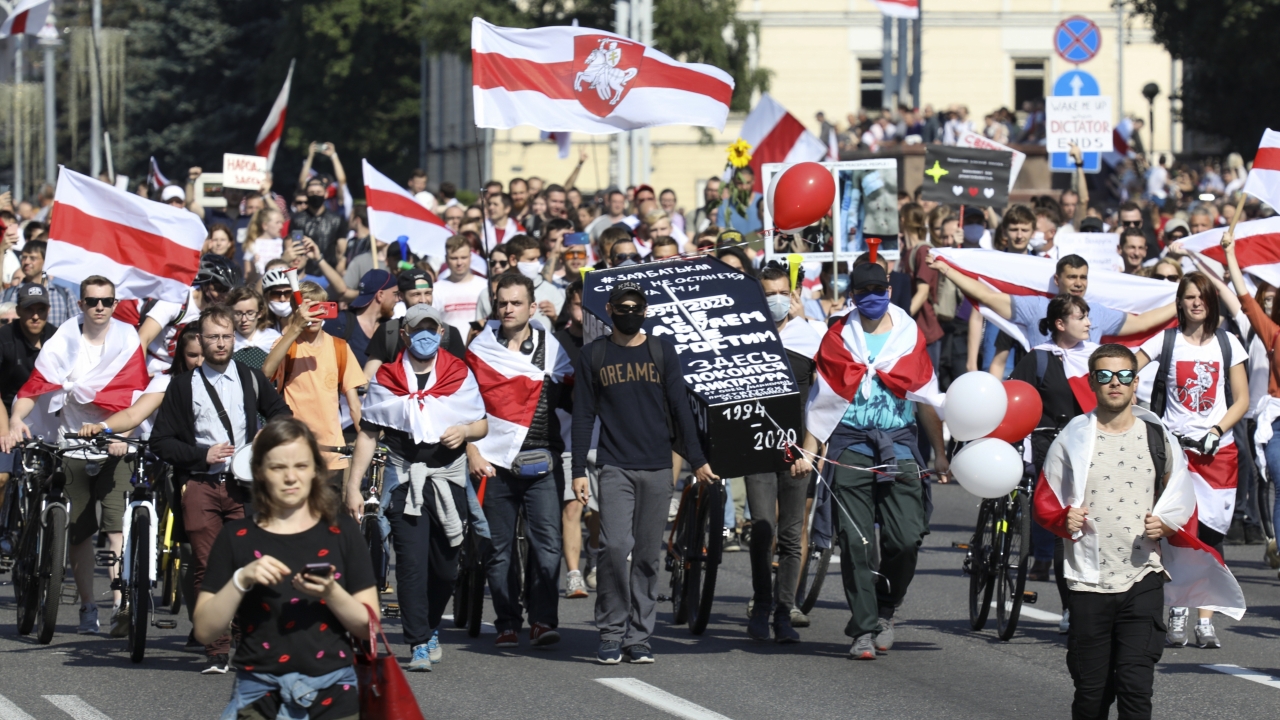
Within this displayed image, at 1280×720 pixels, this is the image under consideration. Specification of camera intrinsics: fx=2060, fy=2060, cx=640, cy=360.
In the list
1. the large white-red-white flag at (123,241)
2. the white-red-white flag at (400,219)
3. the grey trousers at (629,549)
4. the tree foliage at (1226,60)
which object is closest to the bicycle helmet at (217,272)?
the large white-red-white flag at (123,241)

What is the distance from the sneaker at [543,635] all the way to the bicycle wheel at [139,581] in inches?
76.6

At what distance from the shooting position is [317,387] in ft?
35.0

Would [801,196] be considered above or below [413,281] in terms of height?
above

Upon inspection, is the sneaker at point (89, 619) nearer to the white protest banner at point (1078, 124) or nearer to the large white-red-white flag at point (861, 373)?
the large white-red-white flag at point (861, 373)

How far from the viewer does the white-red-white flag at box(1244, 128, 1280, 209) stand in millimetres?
12117

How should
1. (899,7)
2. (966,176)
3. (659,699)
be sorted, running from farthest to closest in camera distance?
(899,7) < (966,176) < (659,699)

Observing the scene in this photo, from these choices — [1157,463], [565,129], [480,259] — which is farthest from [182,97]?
[1157,463]

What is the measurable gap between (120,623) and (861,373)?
13.4 ft

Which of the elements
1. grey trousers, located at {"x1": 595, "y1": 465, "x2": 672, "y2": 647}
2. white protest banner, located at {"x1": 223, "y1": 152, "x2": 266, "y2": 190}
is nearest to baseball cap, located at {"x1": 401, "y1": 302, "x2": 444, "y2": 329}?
grey trousers, located at {"x1": 595, "y1": 465, "x2": 672, "y2": 647}

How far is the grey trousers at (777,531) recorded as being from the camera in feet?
35.7

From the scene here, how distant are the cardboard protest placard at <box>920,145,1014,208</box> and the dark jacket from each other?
9812 mm

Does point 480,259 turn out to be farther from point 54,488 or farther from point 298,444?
point 298,444

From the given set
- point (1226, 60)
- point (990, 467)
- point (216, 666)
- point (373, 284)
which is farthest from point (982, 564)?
point (1226, 60)

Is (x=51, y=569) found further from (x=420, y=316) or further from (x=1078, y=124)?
(x=1078, y=124)
